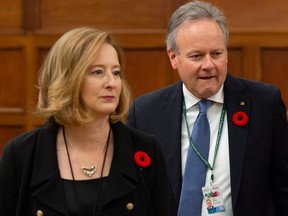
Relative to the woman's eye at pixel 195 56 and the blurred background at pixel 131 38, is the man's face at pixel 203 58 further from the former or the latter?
the blurred background at pixel 131 38

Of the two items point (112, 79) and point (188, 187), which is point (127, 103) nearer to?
point (112, 79)

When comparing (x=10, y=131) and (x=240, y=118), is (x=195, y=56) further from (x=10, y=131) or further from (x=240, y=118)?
(x=10, y=131)

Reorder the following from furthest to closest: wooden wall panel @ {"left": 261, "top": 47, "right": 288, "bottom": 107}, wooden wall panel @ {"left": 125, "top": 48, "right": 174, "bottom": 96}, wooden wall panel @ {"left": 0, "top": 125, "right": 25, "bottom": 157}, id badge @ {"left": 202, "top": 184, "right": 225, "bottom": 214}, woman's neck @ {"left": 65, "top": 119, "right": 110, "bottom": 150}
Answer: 1. wooden wall panel @ {"left": 0, "top": 125, "right": 25, "bottom": 157}
2. wooden wall panel @ {"left": 125, "top": 48, "right": 174, "bottom": 96}
3. wooden wall panel @ {"left": 261, "top": 47, "right": 288, "bottom": 107}
4. id badge @ {"left": 202, "top": 184, "right": 225, "bottom": 214}
5. woman's neck @ {"left": 65, "top": 119, "right": 110, "bottom": 150}

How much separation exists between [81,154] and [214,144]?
0.78 m

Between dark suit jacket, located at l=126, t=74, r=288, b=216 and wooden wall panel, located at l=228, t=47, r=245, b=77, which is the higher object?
wooden wall panel, located at l=228, t=47, r=245, b=77

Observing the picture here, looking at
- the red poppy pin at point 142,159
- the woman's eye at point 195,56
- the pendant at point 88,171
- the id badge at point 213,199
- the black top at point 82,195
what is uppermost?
the woman's eye at point 195,56

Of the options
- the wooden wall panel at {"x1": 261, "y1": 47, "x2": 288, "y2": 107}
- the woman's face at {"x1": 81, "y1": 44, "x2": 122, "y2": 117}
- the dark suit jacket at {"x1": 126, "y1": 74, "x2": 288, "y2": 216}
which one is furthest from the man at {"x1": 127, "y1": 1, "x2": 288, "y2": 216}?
the wooden wall panel at {"x1": 261, "y1": 47, "x2": 288, "y2": 107}

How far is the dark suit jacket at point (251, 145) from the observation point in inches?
126

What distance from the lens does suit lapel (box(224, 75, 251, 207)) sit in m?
3.17

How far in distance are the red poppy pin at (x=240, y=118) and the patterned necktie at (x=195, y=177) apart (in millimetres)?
123

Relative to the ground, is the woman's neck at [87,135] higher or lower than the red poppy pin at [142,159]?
higher

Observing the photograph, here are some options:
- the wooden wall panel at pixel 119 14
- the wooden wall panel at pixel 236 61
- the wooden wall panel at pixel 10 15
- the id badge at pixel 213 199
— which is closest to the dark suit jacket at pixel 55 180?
the id badge at pixel 213 199

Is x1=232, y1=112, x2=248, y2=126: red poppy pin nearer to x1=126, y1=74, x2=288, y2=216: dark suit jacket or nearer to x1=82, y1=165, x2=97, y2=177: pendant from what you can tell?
x1=126, y1=74, x2=288, y2=216: dark suit jacket

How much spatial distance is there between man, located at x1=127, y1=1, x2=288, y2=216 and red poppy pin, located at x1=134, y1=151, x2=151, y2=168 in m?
0.53
